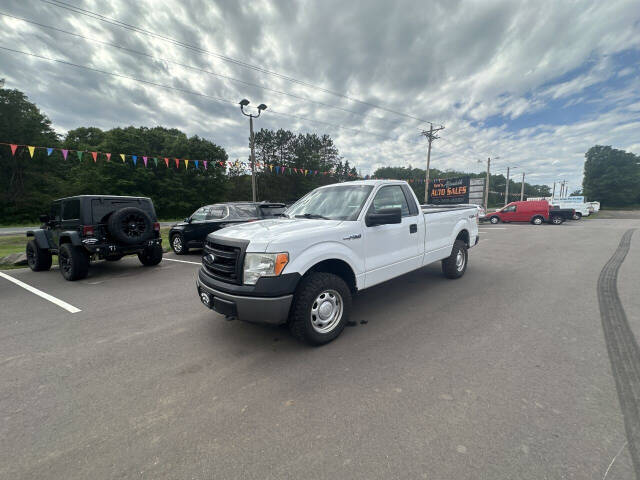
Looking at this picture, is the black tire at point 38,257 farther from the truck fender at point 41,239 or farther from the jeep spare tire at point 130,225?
the jeep spare tire at point 130,225

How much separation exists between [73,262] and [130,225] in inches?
52.6

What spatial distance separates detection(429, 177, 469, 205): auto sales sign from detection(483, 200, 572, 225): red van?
6.24m

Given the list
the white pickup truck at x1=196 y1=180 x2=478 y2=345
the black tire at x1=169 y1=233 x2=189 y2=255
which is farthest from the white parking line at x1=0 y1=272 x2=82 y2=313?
the black tire at x1=169 y1=233 x2=189 y2=255

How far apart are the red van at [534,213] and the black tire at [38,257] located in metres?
28.0

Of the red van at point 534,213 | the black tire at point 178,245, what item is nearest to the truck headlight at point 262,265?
the black tire at point 178,245

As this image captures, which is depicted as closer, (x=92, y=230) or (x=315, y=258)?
(x=315, y=258)

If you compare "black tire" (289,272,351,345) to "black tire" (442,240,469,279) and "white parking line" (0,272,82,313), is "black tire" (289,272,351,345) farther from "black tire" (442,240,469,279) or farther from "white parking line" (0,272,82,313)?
"white parking line" (0,272,82,313)

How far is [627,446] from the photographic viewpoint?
A: 165 centimetres

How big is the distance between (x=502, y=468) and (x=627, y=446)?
85cm

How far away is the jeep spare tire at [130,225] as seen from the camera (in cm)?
591

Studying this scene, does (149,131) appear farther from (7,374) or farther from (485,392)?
(485,392)

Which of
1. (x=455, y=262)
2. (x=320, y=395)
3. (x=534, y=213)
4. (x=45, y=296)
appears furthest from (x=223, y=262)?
(x=534, y=213)

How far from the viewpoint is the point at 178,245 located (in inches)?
364

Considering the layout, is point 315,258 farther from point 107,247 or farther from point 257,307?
point 107,247
